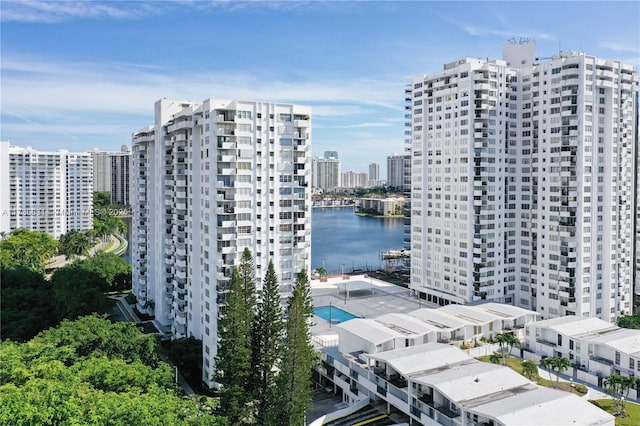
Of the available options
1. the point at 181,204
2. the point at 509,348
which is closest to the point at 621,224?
the point at 509,348

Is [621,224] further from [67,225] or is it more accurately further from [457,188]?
[67,225]

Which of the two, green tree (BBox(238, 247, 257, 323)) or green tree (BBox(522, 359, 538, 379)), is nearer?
green tree (BBox(522, 359, 538, 379))

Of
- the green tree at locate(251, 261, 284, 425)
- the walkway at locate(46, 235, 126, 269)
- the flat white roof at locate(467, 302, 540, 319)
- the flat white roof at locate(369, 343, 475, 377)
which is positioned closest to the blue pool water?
Result: the flat white roof at locate(467, 302, 540, 319)

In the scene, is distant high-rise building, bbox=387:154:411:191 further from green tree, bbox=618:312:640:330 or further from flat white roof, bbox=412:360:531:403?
Result: flat white roof, bbox=412:360:531:403

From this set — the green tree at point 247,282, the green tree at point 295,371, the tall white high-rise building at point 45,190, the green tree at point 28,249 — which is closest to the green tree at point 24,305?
the green tree at point 28,249

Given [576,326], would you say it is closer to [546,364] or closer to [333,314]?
[546,364]

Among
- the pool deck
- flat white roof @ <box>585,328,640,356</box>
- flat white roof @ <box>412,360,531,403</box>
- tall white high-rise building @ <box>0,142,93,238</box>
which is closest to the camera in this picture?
flat white roof @ <box>412,360,531,403</box>

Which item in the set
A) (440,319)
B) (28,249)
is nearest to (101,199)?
(28,249)
